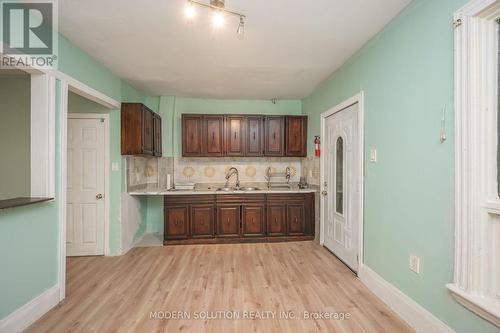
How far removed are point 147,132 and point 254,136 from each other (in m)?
1.84

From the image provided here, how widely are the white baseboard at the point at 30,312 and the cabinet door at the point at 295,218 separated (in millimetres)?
3092

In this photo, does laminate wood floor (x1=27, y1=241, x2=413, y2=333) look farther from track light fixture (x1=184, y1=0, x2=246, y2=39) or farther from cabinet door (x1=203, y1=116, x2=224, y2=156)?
track light fixture (x1=184, y1=0, x2=246, y2=39)

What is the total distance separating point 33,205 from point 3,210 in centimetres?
26

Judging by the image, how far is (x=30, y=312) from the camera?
1.85m

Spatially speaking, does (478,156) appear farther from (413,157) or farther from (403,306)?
(403,306)

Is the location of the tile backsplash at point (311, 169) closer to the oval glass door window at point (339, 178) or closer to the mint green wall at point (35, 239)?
the oval glass door window at point (339, 178)

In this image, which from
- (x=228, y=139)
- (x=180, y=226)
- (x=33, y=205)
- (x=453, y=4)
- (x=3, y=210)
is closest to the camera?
(x=453, y=4)

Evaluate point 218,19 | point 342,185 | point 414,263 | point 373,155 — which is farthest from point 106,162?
point 414,263

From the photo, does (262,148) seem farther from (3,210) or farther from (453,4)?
(3,210)

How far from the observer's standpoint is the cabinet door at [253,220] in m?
3.81

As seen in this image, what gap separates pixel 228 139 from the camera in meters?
4.15

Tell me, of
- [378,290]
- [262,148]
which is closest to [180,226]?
[262,148]

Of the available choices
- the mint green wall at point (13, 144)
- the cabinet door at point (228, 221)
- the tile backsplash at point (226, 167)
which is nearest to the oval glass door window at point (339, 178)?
the tile backsplash at point (226, 167)

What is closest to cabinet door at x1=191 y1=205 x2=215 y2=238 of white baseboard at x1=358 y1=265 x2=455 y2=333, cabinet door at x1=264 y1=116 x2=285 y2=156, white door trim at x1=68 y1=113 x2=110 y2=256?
white door trim at x1=68 y1=113 x2=110 y2=256
